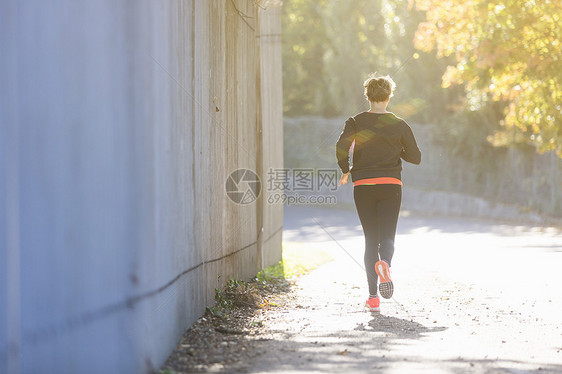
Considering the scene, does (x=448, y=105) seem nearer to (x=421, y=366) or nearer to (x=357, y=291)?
(x=357, y=291)

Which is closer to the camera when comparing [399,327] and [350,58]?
[399,327]

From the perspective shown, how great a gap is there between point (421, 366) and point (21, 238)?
2264mm

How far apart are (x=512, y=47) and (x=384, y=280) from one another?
7409mm

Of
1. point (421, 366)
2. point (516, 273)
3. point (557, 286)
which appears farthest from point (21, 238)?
point (516, 273)

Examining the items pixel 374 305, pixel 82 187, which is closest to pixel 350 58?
pixel 374 305

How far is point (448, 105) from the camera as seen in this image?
74.5ft

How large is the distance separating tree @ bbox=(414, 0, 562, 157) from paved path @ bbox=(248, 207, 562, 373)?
2424 mm

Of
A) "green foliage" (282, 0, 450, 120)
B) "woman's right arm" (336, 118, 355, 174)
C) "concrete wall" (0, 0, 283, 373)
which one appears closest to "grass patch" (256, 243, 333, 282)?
"woman's right arm" (336, 118, 355, 174)

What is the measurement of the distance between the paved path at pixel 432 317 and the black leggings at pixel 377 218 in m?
0.46

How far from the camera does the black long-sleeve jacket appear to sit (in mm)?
6414

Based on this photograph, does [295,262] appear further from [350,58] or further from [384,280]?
[350,58]

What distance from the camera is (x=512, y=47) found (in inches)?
491

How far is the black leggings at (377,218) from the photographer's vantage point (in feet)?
21.0

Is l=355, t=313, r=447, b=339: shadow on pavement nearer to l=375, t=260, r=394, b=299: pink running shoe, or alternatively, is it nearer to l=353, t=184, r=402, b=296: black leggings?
l=375, t=260, r=394, b=299: pink running shoe
